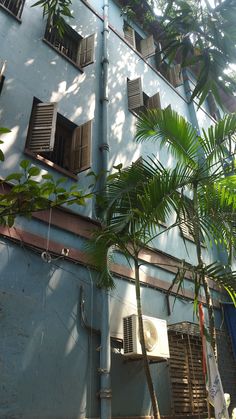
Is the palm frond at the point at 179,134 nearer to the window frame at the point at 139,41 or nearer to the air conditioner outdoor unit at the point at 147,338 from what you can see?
the air conditioner outdoor unit at the point at 147,338

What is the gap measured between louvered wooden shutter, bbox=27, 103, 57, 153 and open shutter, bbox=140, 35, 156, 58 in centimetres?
539

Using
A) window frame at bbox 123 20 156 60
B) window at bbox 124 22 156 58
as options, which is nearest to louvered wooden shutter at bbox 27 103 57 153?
window frame at bbox 123 20 156 60

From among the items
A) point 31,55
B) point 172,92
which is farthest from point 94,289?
point 172,92

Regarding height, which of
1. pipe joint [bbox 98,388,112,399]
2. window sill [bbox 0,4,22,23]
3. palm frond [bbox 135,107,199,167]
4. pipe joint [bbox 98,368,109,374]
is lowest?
pipe joint [bbox 98,388,112,399]

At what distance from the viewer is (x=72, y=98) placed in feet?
23.3

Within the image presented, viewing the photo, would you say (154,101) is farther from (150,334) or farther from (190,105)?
(150,334)

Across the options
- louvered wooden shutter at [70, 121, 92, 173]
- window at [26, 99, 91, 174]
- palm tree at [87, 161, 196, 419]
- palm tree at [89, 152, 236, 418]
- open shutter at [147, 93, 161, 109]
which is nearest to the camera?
palm tree at [89, 152, 236, 418]

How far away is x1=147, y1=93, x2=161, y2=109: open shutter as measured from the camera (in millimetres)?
9612

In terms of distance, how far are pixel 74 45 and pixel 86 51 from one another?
2.24 ft

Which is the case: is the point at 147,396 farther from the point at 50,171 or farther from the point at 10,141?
the point at 10,141

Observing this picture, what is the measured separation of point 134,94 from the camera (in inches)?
344

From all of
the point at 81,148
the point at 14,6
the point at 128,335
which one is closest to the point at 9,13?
the point at 14,6

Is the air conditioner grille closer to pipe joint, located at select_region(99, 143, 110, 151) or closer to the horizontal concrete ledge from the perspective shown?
the horizontal concrete ledge

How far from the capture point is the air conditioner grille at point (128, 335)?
5.03 meters
